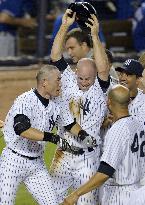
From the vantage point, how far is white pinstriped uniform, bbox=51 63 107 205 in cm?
865

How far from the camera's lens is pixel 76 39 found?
9.14m

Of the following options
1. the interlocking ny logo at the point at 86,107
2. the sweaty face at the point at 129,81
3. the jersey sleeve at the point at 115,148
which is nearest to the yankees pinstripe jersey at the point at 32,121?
the interlocking ny logo at the point at 86,107

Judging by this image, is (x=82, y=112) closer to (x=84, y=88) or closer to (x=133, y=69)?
(x=84, y=88)

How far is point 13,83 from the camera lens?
14.5m

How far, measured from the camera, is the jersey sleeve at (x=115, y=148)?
24.4 ft

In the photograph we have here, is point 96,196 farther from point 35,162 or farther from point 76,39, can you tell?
point 76,39

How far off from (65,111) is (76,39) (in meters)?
0.84

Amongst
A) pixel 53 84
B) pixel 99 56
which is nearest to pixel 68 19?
pixel 99 56

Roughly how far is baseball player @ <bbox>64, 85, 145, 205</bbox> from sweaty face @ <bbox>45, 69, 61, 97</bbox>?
35.8 inches

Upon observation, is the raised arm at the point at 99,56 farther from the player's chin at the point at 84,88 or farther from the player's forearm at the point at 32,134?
the player's forearm at the point at 32,134

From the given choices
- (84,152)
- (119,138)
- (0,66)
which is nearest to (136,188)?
(119,138)

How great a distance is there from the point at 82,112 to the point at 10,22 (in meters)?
6.22

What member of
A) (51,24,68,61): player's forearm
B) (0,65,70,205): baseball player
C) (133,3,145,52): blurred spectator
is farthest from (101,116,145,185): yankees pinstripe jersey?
(133,3,145,52): blurred spectator

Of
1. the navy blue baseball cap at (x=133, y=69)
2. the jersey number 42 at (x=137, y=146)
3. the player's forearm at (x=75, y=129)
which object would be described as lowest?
the player's forearm at (x=75, y=129)
